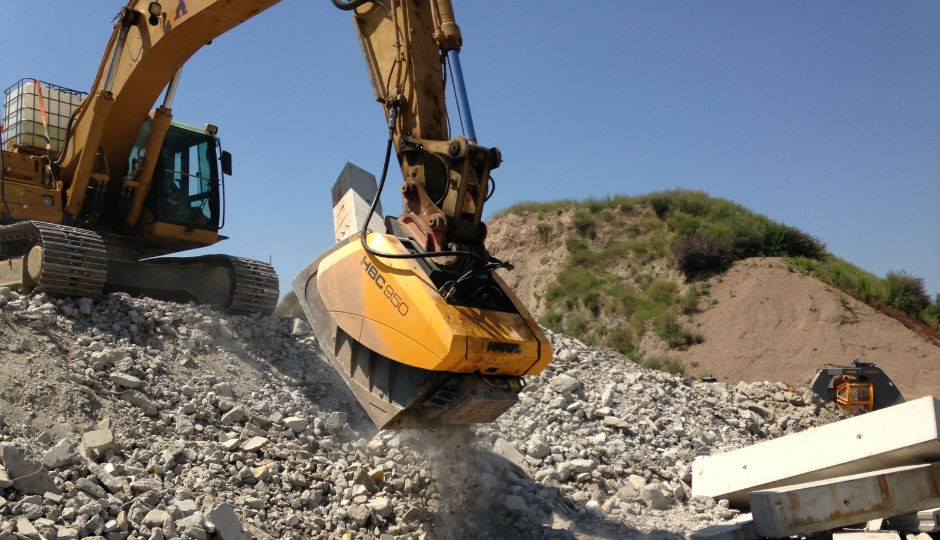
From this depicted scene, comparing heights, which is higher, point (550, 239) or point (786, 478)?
point (550, 239)

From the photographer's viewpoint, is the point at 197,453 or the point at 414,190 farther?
the point at 197,453

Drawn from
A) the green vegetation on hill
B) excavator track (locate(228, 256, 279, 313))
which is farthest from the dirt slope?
excavator track (locate(228, 256, 279, 313))

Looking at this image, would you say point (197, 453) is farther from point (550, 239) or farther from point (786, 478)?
point (550, 239)

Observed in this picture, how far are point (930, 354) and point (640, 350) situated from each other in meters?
7.18

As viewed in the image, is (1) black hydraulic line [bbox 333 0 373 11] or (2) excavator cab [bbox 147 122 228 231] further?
(2) excavator cab [bbox 147 122 228 231]

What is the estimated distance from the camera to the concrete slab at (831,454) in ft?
18.0

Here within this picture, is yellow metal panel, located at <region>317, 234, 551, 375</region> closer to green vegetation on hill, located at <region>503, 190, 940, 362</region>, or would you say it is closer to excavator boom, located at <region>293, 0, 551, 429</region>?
excavator boom, located at <region>293, 0, 551, 429</region>

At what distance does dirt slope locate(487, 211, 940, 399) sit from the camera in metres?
20.5

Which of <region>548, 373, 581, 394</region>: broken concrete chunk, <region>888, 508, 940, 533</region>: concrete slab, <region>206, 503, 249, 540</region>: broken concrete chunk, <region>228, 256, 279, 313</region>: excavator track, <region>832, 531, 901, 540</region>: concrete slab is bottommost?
<region>832, 531, 901, 540</region>: concrete slab

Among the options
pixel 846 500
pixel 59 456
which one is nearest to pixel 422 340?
pixel 59 456

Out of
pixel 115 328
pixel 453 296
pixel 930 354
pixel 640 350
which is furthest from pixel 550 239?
pixel 453 296

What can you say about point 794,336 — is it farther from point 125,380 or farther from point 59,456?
point 59,456

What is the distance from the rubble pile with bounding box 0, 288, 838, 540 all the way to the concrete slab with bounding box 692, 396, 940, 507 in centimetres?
31

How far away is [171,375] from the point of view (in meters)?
7.12
